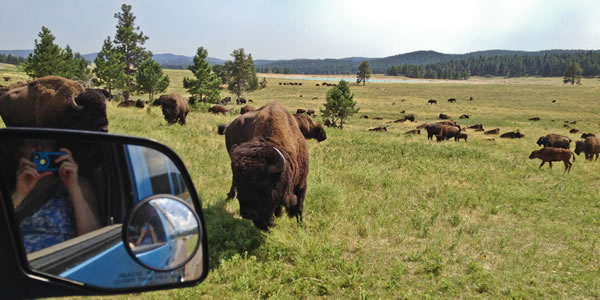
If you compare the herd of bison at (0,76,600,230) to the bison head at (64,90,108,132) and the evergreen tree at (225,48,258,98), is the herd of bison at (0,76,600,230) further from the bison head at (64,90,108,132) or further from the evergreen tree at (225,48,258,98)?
the evergreen tree at (225,48,258,98)

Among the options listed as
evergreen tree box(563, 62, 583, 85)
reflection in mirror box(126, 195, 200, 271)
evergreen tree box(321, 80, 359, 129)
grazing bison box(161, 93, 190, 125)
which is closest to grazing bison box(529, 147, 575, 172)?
reflection in mirror box(126, 195, 200, 271)

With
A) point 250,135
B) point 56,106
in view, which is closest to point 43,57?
point 56,106

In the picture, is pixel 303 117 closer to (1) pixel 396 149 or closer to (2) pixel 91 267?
(1) pixel 396 149

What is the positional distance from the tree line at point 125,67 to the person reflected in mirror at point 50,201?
22146 millimetres

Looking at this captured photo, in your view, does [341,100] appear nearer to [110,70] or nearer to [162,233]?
[110,70]

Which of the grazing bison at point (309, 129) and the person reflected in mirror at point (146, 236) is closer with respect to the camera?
the person reflected in mirror at point (146, 236)

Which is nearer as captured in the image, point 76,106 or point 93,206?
point 93,206

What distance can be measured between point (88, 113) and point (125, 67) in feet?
174

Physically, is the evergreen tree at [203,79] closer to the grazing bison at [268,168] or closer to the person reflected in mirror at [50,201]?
the grazing bison at [268,168]

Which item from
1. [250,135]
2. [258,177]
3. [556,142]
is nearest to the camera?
[258,177]

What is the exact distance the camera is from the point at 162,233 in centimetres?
175

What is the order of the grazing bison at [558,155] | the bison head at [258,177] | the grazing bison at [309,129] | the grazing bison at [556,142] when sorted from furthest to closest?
the grazing bison at [556,142] → the grazing bison at [558,155] → the grazing bison at [309,129] → the bison head at [258,177]

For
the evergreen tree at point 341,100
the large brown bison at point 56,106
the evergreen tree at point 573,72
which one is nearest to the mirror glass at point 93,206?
the large brown bison at point 56,106

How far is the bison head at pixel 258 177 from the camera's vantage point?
15.0 ft
